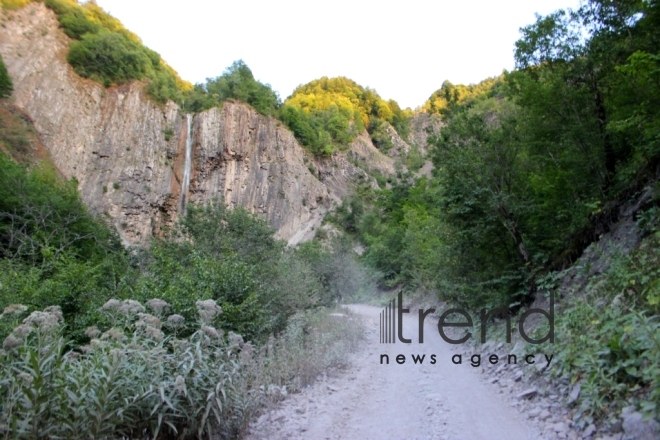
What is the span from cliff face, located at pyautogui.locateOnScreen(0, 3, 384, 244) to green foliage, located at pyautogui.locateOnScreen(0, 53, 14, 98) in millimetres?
886

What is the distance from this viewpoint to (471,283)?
10.8m

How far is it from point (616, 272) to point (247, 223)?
17043 millimetres

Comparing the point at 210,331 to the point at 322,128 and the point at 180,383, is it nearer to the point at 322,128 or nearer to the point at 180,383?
the point at 180,383

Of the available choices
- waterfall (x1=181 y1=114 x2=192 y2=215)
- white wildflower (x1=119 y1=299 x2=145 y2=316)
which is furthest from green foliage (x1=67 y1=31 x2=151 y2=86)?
white wildflower (x1=119 y1=299 x2=145 y2=316)

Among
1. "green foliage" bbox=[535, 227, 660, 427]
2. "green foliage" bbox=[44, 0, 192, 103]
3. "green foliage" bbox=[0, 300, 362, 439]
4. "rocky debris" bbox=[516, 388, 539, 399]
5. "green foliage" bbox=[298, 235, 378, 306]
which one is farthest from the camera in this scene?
"green foliage" bbox=[44, 0, 192, 103]

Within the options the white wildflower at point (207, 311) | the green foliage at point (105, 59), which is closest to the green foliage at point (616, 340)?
the white wildflower at point (207, 311)

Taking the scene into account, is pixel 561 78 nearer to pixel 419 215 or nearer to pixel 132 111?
pixel 419 215

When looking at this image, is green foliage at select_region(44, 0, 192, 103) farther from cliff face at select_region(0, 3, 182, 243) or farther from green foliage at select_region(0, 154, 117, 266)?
green foliage at select_region(0, 154, 117, 266)

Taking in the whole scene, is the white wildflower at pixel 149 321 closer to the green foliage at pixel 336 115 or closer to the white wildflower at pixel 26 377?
the white wildflower at pixel 26 377

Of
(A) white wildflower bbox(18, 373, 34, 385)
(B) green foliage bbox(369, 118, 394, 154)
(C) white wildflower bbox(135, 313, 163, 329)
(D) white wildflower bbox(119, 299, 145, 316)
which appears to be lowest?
(A) white wildflower bbox(18, 373, 34, 385)

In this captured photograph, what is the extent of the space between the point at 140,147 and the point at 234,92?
44.9 ft

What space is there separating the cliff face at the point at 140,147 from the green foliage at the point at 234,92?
161cm

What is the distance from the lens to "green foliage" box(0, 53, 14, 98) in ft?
103

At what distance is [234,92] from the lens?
46750mm
